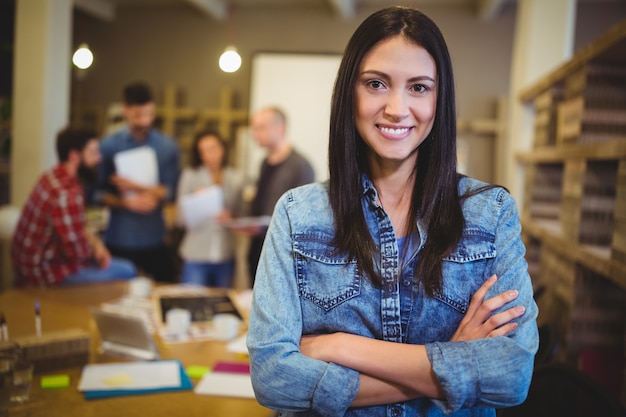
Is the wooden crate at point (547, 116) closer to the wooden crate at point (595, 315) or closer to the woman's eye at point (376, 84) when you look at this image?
the wooden crate at point (595, 315)

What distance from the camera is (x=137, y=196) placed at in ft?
12.4

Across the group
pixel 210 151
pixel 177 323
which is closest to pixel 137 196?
pixel 210 151

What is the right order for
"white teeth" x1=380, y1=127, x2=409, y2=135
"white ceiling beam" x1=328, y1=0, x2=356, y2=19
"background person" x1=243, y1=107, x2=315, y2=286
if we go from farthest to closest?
"white ceiling beam" x1=328, y1=0, x2=356, y2=19, "background person" x1=243, y1=107, x2=315, y2=286, "white teeth" x1=380, y1=127, x2=409, y2=135

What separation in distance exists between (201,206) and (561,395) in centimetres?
282

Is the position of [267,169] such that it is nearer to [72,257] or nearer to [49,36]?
[72,257]

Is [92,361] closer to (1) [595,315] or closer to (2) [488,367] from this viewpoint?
(2) [488,367]

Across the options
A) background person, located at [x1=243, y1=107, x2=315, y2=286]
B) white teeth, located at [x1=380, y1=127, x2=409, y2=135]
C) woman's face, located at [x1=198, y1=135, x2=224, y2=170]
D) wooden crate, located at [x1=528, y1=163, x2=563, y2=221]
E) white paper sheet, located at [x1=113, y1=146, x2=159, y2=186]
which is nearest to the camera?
white teeth, located at [x1=380, y1=127, x2=409, y2=135]

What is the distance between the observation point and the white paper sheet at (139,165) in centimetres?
376

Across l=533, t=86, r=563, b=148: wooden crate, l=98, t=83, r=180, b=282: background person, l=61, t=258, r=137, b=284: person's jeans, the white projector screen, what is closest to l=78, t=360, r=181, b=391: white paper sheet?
l=61, t=258, r=137, b=284: person's jeans

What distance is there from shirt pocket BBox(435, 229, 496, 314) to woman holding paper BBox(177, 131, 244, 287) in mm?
2823

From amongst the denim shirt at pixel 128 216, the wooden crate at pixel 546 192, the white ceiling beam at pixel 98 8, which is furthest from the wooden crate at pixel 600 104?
the white ceiling beam at pixel 98 8

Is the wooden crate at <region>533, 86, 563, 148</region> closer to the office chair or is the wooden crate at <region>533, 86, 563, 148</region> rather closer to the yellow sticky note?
the office chair

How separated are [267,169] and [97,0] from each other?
3.73 meters

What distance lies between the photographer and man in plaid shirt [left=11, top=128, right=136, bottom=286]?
288cm
